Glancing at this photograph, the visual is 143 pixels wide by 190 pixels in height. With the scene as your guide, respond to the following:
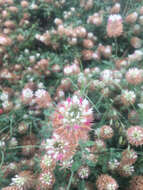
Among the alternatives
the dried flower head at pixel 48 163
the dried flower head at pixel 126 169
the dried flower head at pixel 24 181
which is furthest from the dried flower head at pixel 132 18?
the dried flower head at pixel 24 181

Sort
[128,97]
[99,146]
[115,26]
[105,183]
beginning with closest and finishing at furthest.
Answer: [105,183]
[99,146]
[128,97]
[115,26]

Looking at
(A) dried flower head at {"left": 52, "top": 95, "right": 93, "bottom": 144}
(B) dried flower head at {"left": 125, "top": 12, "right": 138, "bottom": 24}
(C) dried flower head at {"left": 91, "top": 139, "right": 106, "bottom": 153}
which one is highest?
(B) dried flower head at {"left": 125, "top": 12, "right": 138, "bottom": 24}

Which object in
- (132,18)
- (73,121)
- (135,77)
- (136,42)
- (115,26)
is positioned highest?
(132,18)

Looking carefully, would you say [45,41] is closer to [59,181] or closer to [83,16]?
[83,16]

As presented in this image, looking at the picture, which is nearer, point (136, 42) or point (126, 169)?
point (126, 169)

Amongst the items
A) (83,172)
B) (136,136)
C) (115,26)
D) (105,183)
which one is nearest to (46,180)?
(83,172)

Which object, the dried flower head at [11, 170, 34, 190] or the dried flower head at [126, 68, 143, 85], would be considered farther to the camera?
the dried flower head at [126, 68, 143, 85]

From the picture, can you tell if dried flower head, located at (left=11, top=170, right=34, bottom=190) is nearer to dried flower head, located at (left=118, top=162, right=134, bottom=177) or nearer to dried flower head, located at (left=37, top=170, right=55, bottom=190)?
dried flower head, located at (left=37, top=170, right=55, bottom=190)

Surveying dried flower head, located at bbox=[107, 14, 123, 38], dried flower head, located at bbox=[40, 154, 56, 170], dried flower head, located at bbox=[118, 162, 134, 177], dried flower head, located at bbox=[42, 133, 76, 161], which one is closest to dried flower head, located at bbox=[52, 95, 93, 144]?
dried flower head, located at bbox=[42, 133, 76, 161]

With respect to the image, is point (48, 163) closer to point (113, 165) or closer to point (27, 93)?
point (113, 165)

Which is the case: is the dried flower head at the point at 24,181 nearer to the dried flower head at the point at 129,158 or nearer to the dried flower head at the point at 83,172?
the dried flower head at the point at 83,172

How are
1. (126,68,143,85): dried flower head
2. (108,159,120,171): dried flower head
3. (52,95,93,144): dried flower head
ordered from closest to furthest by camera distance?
(52,95,93,144): dried flower head < (108,159,120,171): dried flower head < (126,68,143,85): dried flower head

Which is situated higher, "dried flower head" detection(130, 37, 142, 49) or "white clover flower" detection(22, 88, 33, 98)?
"dried flower head" detection(130, 37, 142, 49)
